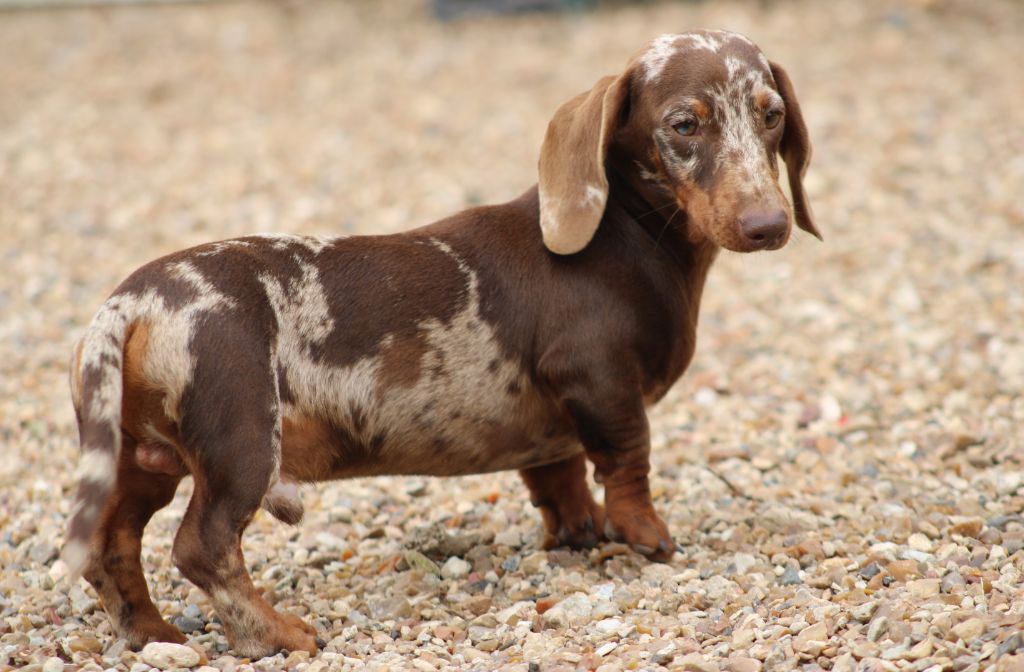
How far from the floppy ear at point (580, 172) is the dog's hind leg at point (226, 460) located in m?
1.04

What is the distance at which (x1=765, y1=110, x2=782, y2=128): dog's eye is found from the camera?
415 centimetres

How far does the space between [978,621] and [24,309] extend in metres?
6.02

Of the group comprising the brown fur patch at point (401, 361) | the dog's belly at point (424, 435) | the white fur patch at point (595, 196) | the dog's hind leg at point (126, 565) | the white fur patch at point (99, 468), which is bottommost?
the dog's hind leg at point (126, 565)

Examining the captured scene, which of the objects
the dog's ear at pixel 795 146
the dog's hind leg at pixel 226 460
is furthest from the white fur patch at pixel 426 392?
the dog's ear at pixel 795 146

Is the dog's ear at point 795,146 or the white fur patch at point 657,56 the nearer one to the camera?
the white fur patch at point 657,56

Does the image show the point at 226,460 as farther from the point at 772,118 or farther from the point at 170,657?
the point at 772,118

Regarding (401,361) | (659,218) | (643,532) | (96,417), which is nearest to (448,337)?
(401,361)

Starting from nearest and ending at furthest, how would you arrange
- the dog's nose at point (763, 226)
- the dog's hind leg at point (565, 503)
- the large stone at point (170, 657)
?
the large stone at point (170, 657) < the dog's nose at point (763, 226) < the dog's hind leg at point (565, 503)

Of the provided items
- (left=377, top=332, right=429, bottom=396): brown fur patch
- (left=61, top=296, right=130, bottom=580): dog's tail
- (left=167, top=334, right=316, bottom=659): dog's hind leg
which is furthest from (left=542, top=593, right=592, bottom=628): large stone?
(left=61, top=296, right=130, bottom=580): dog's tail

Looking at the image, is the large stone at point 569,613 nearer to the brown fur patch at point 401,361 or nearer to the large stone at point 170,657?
the brown fur patch at point 401,361

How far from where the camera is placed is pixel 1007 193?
8.60m

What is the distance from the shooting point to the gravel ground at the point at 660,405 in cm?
395

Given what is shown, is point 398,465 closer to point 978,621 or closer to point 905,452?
point 978,621

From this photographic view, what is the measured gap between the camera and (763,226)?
12.6 feet
